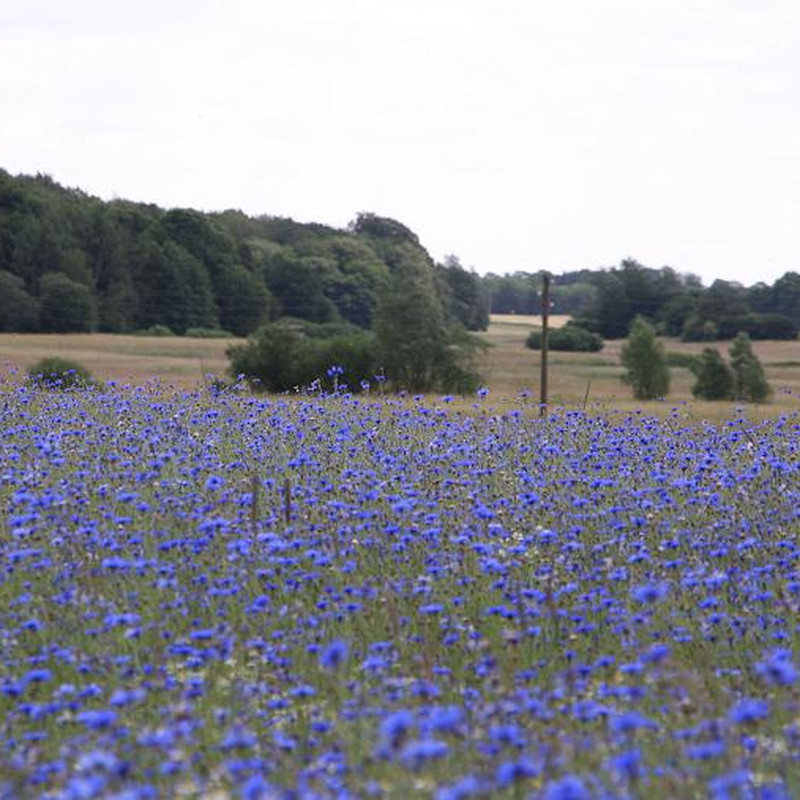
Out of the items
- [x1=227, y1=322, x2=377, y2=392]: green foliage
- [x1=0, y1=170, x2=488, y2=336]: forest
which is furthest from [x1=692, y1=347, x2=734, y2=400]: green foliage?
[x1=227, y1=322, x2=377, y2=392]: green foliage

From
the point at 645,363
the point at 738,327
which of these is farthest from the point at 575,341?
the point at 645,363

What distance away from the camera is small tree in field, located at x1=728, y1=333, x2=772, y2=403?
4383 cm

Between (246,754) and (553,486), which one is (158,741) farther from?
(553,486)

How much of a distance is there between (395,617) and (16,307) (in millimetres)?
58680

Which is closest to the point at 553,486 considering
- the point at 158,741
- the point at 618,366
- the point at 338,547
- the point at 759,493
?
the point at 759,493

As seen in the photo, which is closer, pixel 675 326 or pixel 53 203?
pixel 53 203

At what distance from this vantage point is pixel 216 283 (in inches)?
2756

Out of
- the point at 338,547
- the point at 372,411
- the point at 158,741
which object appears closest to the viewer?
the point at 158,741

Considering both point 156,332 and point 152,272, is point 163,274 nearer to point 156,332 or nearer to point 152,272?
point 152,272

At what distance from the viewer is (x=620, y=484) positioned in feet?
29.2

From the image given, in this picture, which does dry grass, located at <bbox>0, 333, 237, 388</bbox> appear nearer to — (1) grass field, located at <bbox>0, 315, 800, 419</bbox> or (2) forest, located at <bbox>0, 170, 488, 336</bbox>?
(1) grass field, located at <bbox>0, 315, 800, 419</bbox>

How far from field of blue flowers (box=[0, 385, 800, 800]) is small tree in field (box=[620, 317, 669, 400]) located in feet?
120

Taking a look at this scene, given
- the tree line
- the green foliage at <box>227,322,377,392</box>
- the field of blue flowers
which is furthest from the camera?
the tree line

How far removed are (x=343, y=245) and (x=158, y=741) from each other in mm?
80067
